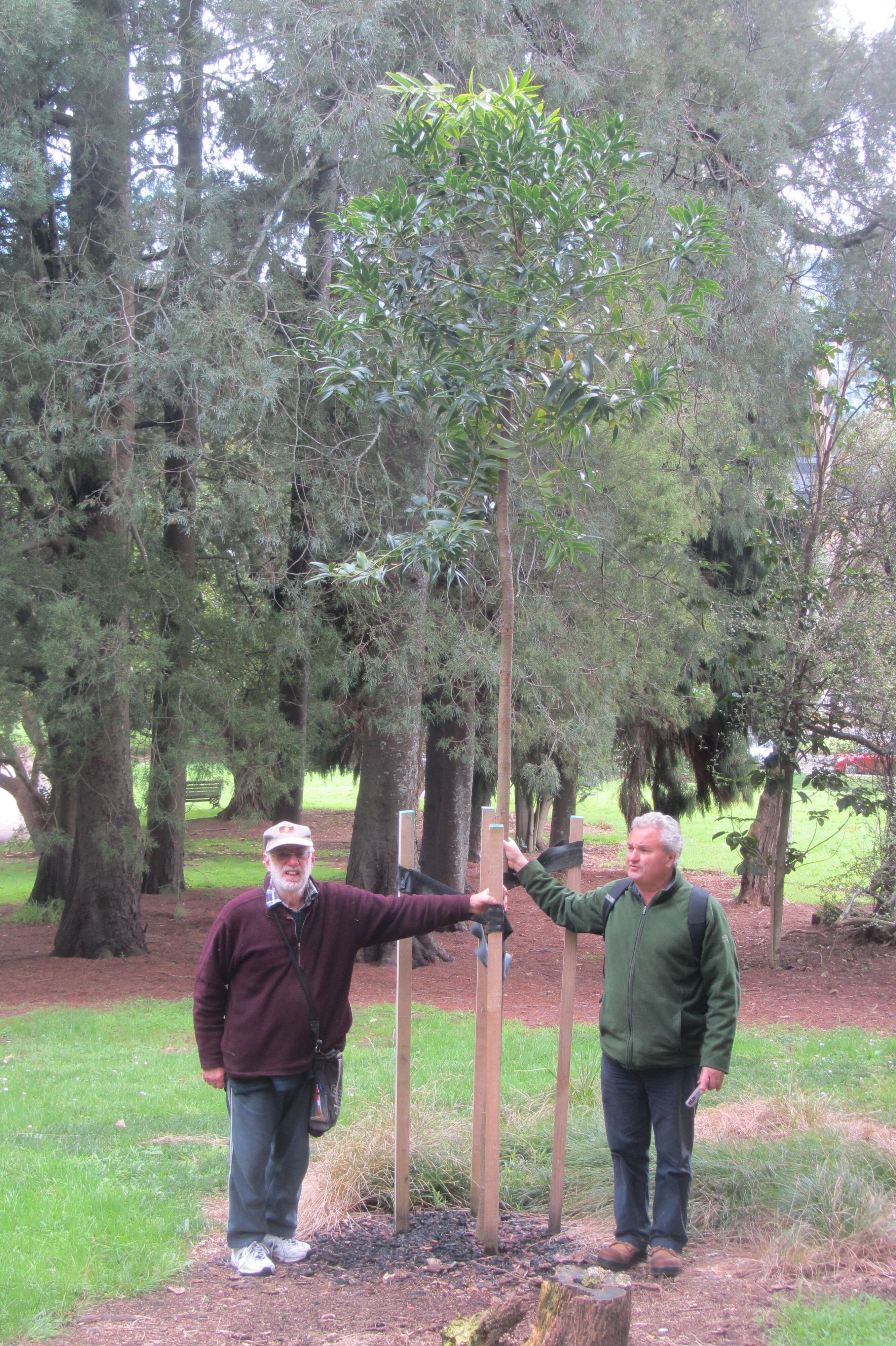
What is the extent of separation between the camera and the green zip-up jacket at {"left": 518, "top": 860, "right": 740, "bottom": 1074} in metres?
4.10

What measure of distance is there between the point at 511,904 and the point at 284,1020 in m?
16.2

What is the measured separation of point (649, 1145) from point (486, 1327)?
1155mm

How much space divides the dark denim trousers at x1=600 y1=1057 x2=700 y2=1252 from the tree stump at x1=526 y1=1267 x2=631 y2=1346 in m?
0.97

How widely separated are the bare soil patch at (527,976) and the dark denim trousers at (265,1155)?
6106 mm

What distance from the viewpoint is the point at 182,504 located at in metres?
10.6

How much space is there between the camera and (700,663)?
1734 cm

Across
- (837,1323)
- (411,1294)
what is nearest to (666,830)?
(837,1323)

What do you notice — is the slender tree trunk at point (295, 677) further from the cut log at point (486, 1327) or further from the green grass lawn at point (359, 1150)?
the cut log at point (486, 1327)

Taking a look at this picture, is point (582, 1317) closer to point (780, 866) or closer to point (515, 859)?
point (515, 859)

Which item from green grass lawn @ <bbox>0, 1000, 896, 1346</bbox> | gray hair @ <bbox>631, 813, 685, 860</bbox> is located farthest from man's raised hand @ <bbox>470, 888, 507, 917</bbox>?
green grass lawn @ <bbox>0, 1000, 896, 1346</bbox>

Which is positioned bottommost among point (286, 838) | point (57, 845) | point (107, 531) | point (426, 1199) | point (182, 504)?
point (426, 1199)

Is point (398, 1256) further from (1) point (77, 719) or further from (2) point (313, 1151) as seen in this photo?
(1) point (77, 719)

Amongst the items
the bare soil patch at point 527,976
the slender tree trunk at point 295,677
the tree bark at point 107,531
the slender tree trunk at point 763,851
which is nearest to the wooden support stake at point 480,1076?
the bare soil patch at point 527,976

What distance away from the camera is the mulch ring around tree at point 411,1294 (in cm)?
380
